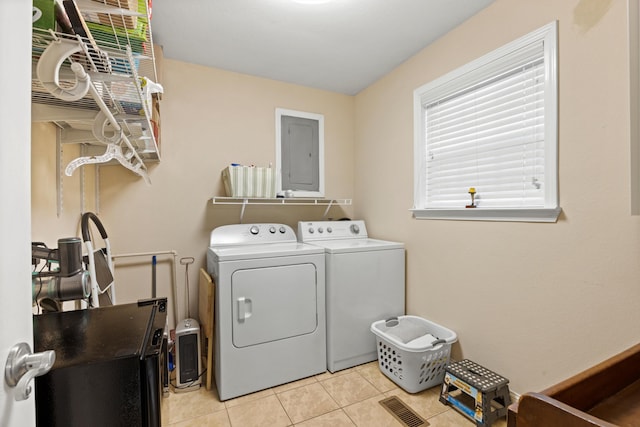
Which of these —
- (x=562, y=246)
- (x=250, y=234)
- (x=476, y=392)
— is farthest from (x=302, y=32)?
(x=476, y=392)

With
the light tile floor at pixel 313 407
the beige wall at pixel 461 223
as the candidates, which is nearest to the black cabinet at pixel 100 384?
the beige wall at pixel 461 223

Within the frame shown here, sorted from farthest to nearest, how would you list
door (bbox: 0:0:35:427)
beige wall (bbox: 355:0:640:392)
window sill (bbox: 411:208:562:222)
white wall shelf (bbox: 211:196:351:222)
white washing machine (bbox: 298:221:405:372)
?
white wall shelf (bbox: 211:196:351:222) < white washing machine (bbox: 298:221:405:372) < window sill (bbox: 411:208:562:222) < beige wall (bbox: 355:0:640:392) < door (bbox: 0:0:35:427)

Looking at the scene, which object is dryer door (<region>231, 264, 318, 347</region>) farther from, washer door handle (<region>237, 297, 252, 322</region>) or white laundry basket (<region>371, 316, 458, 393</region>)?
white laundry basket (<region>371, 316, 458, 393</region>)

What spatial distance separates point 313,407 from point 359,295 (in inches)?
31.6

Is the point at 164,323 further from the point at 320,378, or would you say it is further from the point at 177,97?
the point at 177,97

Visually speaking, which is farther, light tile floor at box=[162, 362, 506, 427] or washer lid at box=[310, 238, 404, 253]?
washer lid at box=[310, 238, 404, 253]

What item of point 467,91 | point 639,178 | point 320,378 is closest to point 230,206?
point 320,378

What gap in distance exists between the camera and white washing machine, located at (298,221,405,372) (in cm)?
221

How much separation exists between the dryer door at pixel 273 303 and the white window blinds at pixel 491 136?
117cm

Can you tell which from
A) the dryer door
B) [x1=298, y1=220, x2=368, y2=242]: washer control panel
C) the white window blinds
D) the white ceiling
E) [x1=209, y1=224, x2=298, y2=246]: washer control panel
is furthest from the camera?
[x1=298, y1=220, x2=368, y2=242]: washer control panel

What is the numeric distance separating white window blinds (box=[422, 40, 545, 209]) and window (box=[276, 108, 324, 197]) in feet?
3.60

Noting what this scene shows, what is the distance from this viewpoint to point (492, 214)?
1.84 metres

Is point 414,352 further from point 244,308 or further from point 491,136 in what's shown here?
point 491,136

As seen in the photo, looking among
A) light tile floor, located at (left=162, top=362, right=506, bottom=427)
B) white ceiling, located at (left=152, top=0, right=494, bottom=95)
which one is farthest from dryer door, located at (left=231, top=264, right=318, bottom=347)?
white ceiling, located at (left=152, top=0, right=494, bottom=95)
